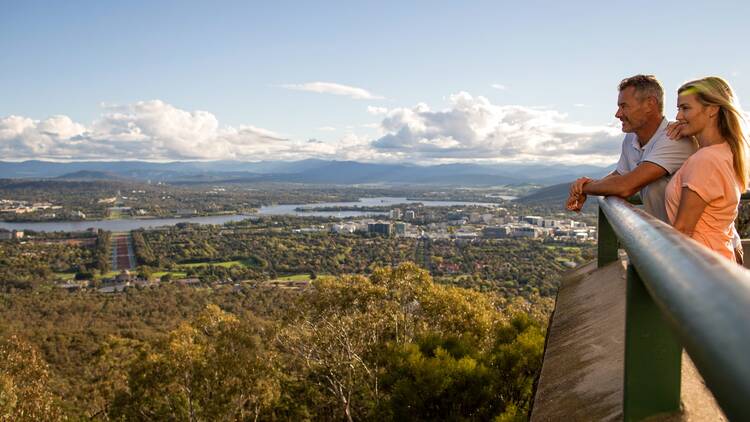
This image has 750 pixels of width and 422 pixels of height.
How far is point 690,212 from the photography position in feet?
6.50

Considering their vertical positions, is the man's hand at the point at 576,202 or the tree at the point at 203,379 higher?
the man's hand at the point at 576,202

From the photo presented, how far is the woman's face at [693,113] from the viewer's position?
2121 mm

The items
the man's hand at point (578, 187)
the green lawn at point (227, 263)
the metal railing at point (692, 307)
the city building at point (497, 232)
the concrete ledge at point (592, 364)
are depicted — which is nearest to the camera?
the metal railing at point (692, 307)

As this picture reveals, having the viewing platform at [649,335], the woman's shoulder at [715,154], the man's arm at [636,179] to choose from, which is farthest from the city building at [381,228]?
the woman's shoulder at [715,154]

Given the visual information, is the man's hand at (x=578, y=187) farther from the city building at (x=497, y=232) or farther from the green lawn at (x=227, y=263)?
the city building at (x=497, y=232)

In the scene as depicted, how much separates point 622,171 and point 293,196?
16301 centimetres

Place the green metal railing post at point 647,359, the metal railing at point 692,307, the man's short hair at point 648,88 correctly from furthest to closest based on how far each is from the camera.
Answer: the man's short hair at point 648,88, the green metal railing post at point 647,359, the metal railing at point 692,307

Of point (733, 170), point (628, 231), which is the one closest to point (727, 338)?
point (628, 231)

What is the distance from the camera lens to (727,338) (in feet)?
1.69

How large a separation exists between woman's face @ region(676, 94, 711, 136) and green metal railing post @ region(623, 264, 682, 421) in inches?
38.0

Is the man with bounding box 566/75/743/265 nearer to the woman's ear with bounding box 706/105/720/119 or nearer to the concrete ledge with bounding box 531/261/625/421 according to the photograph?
the woman's ear with bounding box 706/105/720/119

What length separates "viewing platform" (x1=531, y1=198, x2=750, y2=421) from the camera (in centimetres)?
54

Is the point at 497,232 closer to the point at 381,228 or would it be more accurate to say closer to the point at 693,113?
the point at 381,228

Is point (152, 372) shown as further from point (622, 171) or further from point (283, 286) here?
point (283, 286)
